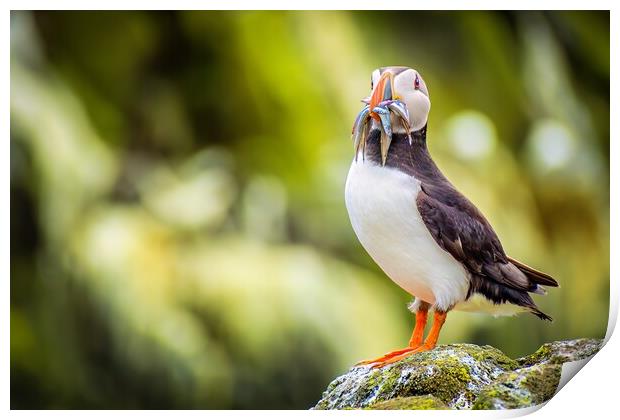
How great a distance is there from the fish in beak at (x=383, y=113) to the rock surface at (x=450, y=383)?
866mm

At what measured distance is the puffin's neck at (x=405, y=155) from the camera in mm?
4121

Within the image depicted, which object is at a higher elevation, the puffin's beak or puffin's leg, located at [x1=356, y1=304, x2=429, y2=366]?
the puffin's beak

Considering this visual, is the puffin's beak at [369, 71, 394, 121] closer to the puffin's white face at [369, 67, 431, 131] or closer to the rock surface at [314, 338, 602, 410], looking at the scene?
the puffin's white face at [369, 67, 431, 131]

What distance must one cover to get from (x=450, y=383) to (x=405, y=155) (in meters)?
0.96

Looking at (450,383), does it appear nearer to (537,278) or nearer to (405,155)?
(537,278)

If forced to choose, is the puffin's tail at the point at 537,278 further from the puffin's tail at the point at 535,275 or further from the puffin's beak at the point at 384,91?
the puffin's beak at the point at 384,91

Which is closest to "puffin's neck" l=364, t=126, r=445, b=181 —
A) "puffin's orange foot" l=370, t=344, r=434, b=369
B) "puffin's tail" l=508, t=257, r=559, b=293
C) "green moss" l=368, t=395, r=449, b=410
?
"puffin's tail" l=508, t=257, r=559, b=293

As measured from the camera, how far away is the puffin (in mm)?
4074

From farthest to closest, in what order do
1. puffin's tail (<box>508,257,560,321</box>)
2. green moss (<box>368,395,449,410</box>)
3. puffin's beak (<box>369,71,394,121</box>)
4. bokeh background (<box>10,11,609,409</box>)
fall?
bokeh background (<box>10,11,609,409</box>), puffin's tail (<box>508,257,560,321</box>), puffin's beak (<box>369,71,394,121</box>), green moss (<box>368,395,449,410</box>)

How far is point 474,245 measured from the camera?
13.7 feet

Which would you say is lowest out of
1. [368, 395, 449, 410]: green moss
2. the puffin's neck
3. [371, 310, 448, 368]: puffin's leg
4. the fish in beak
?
[368, 395, 449, 410]: green moss

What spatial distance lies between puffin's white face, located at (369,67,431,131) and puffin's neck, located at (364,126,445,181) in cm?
5

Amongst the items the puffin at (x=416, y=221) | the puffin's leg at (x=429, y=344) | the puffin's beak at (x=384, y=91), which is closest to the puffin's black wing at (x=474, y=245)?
the puffin at (x=416, y=221)
